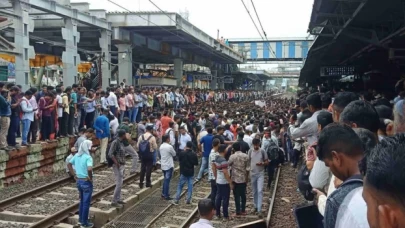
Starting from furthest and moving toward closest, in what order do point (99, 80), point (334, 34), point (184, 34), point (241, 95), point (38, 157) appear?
point (241, 95), point (184, 34), point (99, 80), point (334, 34), point (38, 157)

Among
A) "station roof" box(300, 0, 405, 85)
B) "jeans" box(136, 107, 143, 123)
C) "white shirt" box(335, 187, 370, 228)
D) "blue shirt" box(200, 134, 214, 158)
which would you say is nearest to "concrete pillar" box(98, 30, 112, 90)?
"jeans" box(136, 107, 143, 123)

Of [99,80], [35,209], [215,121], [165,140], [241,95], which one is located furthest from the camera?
[241,95]

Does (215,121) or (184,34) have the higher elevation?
(184,34)

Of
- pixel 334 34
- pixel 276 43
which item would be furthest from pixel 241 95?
pixel 334 34

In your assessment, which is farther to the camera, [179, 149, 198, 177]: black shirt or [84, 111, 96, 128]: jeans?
[84, 111, 96, 128]: jeans

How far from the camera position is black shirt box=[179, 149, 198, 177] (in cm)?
1018

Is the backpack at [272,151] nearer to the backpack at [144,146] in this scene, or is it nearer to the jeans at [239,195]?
the jeans at [239,195]

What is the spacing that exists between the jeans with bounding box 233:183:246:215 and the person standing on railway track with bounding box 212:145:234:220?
148 millimetres

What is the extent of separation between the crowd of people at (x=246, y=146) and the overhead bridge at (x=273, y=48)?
96.6ft

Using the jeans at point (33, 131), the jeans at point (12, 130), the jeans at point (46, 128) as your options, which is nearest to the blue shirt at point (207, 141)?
the jeans at point (46, 128)

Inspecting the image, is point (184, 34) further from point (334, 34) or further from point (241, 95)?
point (241, 95)

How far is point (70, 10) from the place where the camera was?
701 inches

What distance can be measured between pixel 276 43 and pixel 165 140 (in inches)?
1668

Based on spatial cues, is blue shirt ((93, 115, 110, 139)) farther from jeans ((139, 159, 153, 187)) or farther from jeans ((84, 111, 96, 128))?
jeans ((139, 159, 153, 187))
